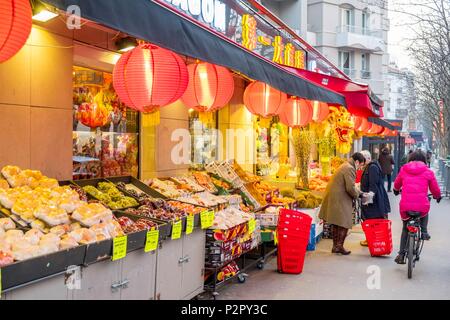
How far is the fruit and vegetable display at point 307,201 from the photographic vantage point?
35.9ft

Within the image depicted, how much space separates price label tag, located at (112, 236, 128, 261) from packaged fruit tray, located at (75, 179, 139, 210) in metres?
1.47

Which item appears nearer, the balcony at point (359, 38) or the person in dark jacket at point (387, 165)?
the person in dark jacket at point (387, 165)

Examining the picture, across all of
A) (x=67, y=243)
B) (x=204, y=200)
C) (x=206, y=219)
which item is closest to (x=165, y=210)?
(x=206, y=219)

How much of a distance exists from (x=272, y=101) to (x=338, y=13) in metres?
33.9

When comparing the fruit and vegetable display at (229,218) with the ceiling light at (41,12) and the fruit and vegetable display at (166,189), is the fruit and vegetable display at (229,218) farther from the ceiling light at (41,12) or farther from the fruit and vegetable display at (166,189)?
the ceiling light at (41,12)

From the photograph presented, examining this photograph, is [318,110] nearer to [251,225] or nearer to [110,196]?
[251,225]

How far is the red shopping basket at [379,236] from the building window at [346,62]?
34.2 m

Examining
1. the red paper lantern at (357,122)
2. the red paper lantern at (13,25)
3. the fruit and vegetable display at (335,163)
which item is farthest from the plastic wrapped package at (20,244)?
the red paper lantern at (357,122)

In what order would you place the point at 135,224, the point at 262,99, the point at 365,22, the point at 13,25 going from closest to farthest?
→ 1. the point at 13,25
2. the point at 135,224
3. the point at 262,99
4. the point at 365,22

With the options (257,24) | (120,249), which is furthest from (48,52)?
(257,24)

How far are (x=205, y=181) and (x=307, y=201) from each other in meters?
2.62

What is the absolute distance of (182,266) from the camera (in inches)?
235

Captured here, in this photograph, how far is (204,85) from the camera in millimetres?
7500

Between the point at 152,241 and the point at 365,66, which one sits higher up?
the point at 365,66
